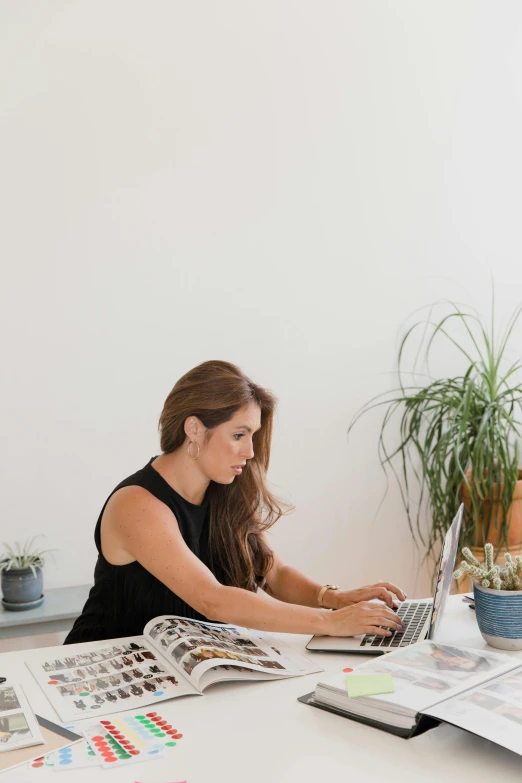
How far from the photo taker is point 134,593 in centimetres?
194

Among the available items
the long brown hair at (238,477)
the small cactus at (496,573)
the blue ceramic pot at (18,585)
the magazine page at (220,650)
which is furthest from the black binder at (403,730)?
the blue ceramic pot at (18,585)

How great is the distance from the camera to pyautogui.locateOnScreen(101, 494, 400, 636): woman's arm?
1.73m

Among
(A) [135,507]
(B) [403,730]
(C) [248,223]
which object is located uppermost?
(C) [248,223]

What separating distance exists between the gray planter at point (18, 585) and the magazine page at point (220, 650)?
109 cm

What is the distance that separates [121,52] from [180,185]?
53 centimetres

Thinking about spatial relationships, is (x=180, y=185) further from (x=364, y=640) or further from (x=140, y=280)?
(x=364, y=640)

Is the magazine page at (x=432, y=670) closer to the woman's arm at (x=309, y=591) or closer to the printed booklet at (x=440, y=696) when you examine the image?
the printed booklet at (x=440, y=696)

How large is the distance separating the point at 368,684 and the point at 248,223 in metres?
2.30

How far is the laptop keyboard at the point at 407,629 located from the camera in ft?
5.51

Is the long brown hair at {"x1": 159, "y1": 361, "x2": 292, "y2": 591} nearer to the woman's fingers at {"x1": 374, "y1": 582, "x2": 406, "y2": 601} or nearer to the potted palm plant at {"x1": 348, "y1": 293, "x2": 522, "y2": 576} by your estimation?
the woman's fingers at {"x1": 374, "y1": 582, "x2": 406, "y2": 601}

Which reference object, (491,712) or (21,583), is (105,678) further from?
(21,583)

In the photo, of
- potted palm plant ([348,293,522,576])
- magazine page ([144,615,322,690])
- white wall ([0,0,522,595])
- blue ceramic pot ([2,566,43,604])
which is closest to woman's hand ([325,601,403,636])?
magazine page ([144,615,322,690])

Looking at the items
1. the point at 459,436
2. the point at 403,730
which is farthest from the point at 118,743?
the point at 459,436

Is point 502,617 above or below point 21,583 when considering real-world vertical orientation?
above
